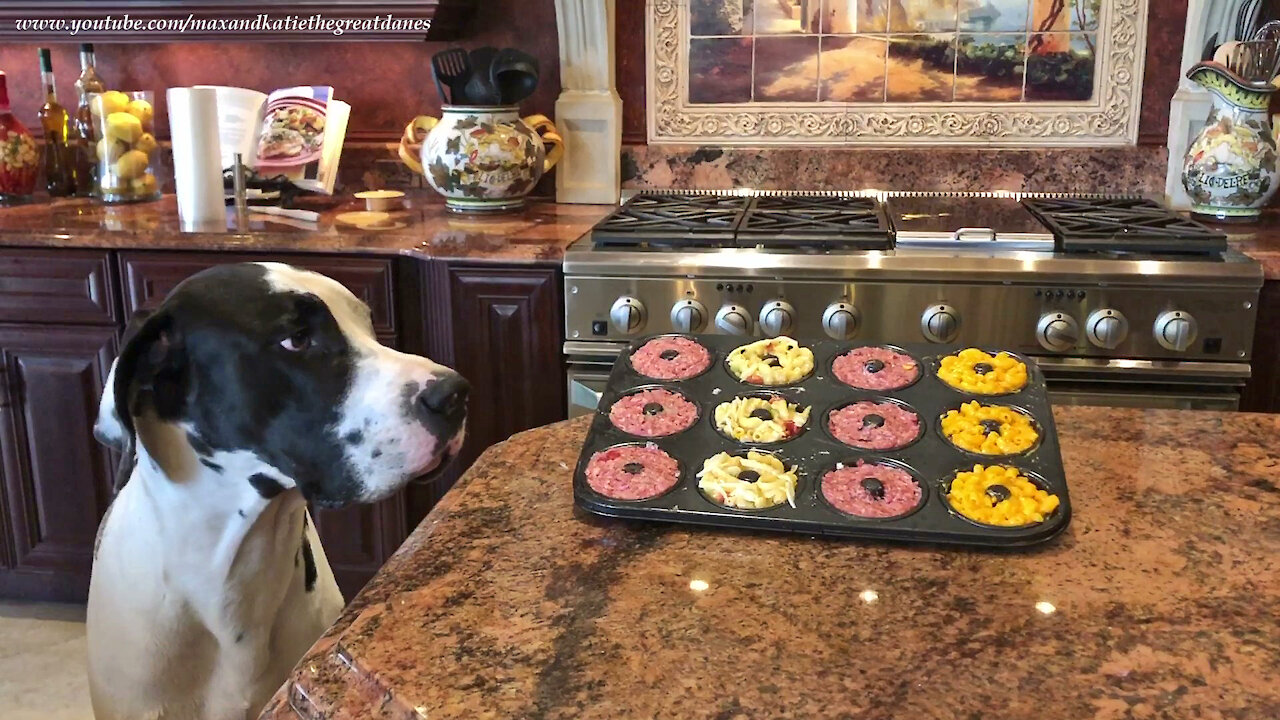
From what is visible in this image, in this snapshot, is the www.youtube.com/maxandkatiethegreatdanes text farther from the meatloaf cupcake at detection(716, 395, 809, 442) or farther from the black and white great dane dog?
the meatloaf cupcake at detection(716, 395, 809, 442)

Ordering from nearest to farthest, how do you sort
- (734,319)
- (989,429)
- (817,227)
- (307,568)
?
(989,429) < (307,568) < (734,319) < (817,227)

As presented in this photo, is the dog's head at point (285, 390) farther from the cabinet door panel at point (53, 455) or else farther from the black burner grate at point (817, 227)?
the cabinet door panel at point (53, 455)

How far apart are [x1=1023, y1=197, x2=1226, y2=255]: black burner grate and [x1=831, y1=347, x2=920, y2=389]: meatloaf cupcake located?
104cm

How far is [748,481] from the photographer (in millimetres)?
1007

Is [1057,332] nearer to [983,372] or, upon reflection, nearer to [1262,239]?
[1262,239]

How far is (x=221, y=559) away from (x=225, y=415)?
0.20 meters

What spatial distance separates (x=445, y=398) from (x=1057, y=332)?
4.47ft

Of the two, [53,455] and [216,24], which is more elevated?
[216,24]

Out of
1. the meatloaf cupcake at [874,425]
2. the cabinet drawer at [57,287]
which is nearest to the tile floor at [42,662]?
the cabinet drawer at [57,287]

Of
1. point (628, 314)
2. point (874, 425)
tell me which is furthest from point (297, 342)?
point (628, 314)

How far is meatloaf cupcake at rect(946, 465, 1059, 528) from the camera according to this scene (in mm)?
944

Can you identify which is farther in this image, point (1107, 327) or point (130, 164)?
point (130, 164)

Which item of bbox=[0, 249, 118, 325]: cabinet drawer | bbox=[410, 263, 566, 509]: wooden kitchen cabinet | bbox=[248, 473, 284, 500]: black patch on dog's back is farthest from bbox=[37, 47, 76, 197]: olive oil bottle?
bbox=[248, 473, 284, 500]: black patch on dog's back

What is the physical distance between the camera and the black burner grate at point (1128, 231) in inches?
81.9
